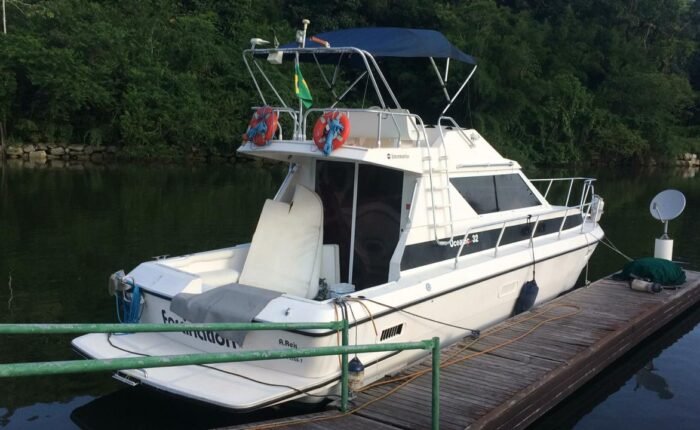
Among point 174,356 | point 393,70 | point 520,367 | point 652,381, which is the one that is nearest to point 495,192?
point 520,367

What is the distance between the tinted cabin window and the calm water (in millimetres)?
2432

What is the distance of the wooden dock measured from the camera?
227 inches

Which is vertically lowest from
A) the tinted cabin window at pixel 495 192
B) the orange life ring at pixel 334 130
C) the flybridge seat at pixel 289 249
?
the flybridge seat at pixel 289 249

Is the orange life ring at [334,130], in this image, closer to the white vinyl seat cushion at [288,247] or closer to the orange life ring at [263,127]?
the orange life ring at [263,127]

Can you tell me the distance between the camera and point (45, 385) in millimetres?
7344

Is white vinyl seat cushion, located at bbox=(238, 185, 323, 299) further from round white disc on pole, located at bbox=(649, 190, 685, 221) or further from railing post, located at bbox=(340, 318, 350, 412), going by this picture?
round white disc on pole, located at bbox=(649, 190, 685, 221)

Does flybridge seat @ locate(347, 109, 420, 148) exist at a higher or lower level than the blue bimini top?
lower

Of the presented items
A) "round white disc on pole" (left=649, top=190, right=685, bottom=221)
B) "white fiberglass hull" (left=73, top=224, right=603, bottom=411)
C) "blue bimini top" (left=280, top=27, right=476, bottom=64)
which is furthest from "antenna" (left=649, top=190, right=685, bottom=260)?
"blue bimini top" (left=280, top=27, right=476, bottom=64)

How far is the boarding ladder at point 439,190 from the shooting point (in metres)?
7.67

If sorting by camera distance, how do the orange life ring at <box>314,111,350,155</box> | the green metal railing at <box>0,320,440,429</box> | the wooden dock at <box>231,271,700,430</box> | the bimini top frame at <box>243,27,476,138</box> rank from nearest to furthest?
the green metal railing at <box>0,320,440,429</box> → the wooden dock at <box>231,271,700,430</box> → the orange life ring at <box>314,111,350,155</box> → the bimini top frame at <box>243,27,476,138</box>

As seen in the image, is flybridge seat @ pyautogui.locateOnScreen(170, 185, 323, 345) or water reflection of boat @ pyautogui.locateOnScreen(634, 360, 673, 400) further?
water reflection of boat @ pyautogui.locateOnScreen(634, 360, 673, 400)

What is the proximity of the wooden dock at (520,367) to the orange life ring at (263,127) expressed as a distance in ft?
9.36

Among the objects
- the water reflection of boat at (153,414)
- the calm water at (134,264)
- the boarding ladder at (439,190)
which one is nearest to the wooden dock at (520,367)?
the calm water at (134,264)

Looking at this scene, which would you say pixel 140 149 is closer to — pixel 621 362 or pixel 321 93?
pixel 321 93
